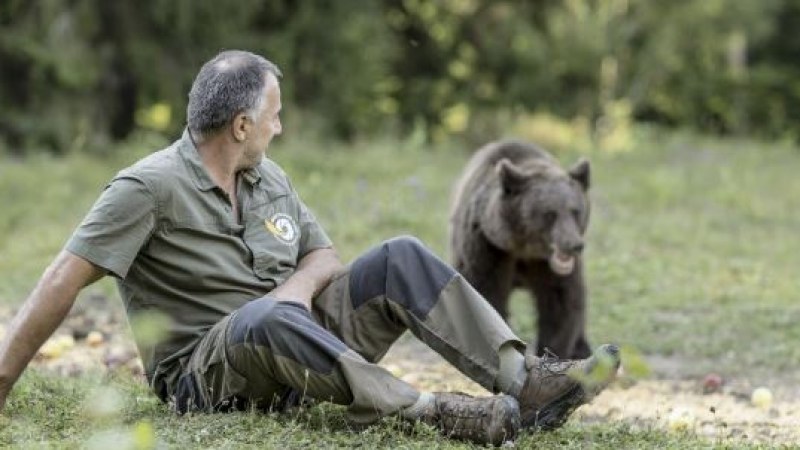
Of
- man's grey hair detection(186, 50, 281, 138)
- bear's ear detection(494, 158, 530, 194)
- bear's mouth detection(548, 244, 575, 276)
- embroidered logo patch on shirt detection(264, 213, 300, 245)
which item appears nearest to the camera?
man's grey hair detection(186, 50, 281, 138)

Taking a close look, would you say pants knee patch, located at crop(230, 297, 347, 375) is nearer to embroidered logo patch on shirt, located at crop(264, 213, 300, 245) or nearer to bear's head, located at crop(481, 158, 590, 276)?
embroidered logo patch on shirt, located at crop(264, 213, 300, 245)

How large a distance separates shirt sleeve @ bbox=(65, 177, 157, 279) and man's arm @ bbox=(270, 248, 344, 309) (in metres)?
0.56

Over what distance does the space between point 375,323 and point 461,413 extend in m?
0.60

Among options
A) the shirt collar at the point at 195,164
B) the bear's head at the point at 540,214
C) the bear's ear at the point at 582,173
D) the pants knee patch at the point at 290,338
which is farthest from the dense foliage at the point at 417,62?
the pants knee patch at the point at 290,338

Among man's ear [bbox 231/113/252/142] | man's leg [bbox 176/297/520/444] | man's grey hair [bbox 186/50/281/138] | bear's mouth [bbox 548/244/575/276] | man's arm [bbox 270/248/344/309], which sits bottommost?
bear's mouth [bbox 548/244/575/276]

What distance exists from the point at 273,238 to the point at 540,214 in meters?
2.76

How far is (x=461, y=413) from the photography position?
4.73m

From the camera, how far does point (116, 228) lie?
468 cm

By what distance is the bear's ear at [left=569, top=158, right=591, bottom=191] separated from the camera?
7829 mm

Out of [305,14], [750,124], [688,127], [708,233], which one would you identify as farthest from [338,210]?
[750,124]

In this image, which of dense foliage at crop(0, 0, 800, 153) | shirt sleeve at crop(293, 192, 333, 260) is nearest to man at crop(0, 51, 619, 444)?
shirt sleeve at crop(293, 192, 333, 260)

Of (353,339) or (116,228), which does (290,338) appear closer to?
(353,339)

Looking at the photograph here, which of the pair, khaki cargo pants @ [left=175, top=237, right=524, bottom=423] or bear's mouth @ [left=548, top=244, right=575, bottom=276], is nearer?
khaki cargo pants @ [left=175, top=237, right=524, bottom=423]

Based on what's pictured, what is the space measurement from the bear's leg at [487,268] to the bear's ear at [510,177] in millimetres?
335
